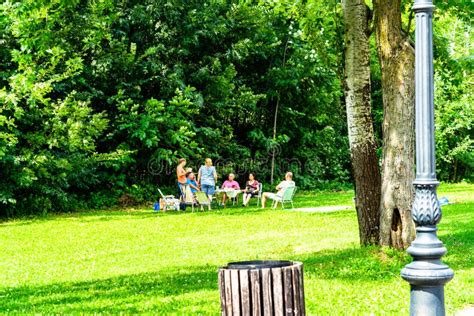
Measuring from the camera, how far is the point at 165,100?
30.6 meters

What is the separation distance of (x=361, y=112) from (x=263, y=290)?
28.0ft

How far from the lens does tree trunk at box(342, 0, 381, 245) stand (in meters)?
13.0

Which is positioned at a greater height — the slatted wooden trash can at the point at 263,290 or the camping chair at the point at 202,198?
the slatted wooden trash can at the point at 263,290

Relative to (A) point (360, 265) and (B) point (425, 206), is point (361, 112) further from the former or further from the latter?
(B) point (425, 206)

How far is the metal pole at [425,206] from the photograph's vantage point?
5.76 metres

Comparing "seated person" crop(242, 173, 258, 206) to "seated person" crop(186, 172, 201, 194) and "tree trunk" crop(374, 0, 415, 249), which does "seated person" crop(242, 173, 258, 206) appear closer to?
"seated person" crop(186, 172, 201, 194)

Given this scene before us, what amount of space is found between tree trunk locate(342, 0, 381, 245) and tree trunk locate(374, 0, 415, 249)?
62cm

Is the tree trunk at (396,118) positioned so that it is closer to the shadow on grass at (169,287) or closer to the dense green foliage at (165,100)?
the shadow on grass at (169,287)

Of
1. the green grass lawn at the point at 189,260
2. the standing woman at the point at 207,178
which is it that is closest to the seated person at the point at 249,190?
the standing woman at the point at 207,178

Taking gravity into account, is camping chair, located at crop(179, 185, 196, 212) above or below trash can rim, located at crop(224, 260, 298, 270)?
below

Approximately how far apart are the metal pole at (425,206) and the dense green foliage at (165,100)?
10.5 metres

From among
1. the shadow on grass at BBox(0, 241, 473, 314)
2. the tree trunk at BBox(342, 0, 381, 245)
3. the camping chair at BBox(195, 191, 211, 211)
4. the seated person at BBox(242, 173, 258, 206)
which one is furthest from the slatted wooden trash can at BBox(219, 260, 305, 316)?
the seated person at BBox(242, 173, 258, 206)

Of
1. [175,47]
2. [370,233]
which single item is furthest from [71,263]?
[175,47]

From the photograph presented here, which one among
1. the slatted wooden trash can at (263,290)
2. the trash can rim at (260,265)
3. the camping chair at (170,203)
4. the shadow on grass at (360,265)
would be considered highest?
the trash can rim at (260,265)
